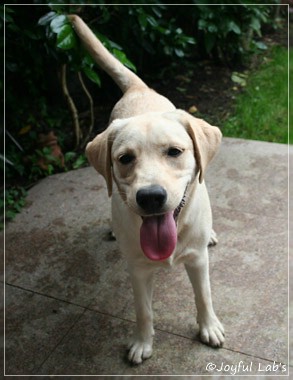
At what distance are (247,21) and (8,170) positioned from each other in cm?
365

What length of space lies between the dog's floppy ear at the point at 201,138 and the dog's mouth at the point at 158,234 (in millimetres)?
354

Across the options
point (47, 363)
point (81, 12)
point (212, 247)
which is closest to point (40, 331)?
point (47, 363)

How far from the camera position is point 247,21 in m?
5.63

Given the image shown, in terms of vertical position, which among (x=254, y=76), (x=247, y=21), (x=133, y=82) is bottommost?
(x=254, y=76)

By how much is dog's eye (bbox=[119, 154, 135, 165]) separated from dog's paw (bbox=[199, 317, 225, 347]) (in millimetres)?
1279

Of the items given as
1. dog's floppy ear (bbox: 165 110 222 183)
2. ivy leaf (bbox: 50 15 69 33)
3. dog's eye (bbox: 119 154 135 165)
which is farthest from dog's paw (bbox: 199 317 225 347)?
ivy leaf (bbox: 50 15 69 33)

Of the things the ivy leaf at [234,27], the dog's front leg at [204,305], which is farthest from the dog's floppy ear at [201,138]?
the ivy leaf at [234,27]

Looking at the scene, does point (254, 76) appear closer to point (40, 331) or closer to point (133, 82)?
point (133, 82)

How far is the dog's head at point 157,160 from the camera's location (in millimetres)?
2082

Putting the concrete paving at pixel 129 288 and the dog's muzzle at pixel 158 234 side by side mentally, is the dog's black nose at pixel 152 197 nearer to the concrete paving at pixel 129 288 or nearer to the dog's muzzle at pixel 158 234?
the dog's muzzle at pixel 158 234

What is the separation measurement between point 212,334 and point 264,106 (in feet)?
11.7

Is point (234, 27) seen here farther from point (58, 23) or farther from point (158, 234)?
point (158, 234)

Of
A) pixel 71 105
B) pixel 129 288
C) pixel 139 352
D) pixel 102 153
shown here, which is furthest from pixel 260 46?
pixel 139 352

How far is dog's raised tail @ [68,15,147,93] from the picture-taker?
11.0 ft
